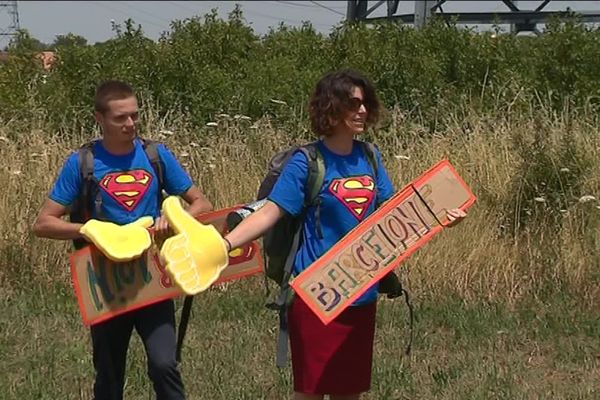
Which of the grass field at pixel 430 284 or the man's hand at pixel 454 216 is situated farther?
the grass field at pixel 430 284

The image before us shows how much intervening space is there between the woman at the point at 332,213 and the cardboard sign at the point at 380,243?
67 mm

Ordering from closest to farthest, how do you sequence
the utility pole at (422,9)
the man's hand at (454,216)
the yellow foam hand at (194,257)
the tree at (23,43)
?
1. the yellow foam hand at (194,257)
2. the man's hand at (454,216)
3. the tree at (23,43)
4. the utility pole at (422,9)

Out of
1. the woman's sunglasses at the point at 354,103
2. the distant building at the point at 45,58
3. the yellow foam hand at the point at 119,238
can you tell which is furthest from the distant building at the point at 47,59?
the woman's sunglasses at the point at 354,103

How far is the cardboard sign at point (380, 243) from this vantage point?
3381mm

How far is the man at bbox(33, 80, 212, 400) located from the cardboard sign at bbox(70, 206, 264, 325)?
0.38 feet

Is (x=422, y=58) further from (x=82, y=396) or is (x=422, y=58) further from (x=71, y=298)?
(x=82, y=396)

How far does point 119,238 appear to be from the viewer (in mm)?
3623

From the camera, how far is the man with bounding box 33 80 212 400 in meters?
3.77

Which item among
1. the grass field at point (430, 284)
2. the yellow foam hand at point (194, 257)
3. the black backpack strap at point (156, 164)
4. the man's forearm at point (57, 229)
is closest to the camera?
the yellow foam hand at point (194, 257)

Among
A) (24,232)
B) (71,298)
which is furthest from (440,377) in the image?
(24,232)

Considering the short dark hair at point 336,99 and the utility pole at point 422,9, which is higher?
the utility pole at point 422,9

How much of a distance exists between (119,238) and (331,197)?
2.83 feet

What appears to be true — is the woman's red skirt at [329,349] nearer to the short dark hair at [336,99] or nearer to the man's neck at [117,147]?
the short dark hair at [336,99]

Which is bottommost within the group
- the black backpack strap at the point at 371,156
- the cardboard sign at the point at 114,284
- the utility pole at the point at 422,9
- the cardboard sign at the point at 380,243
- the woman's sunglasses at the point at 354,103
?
the cardboard sign at the point at 114,284
